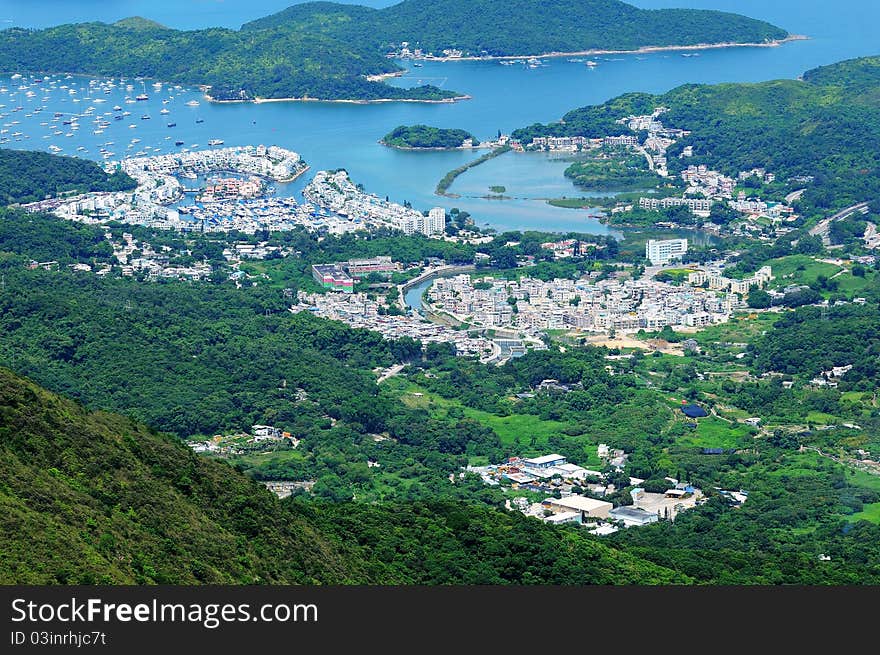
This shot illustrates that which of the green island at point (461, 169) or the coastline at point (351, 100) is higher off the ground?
the coastline at point (351, 100)

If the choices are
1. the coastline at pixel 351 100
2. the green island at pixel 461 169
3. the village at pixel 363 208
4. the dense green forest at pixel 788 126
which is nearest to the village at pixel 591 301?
the village at pixel 363 208

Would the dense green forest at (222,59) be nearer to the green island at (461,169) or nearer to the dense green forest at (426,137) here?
the dense green forest at (426,137)

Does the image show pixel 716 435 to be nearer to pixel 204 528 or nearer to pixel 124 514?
pixel 204 528

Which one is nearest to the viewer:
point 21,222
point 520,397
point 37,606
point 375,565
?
point 37,606

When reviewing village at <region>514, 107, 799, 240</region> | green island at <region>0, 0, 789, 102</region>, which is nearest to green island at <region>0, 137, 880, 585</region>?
village at <region>514, 107, 799, 240</region>

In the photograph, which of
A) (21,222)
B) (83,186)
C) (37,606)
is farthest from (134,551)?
(83,186)

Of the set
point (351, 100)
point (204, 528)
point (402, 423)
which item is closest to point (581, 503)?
point (402, 423)

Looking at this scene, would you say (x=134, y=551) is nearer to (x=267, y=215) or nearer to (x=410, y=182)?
(x=267, y=215)
